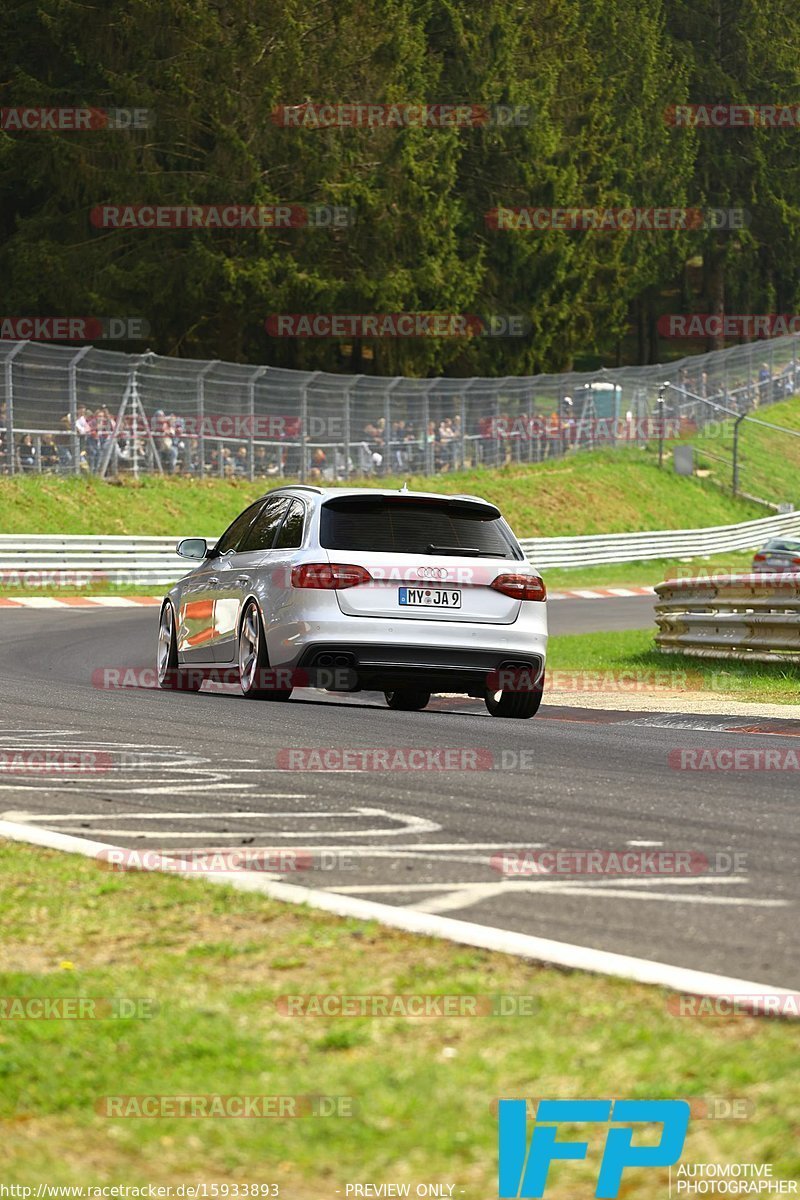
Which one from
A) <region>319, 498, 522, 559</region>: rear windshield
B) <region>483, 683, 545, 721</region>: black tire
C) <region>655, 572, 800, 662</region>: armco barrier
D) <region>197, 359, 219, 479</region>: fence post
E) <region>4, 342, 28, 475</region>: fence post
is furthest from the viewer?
<region>197, 359, 219, 479</region>: fence post

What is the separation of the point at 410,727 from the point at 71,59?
40884 millimetres

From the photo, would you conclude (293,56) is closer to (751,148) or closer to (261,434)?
(261,434)

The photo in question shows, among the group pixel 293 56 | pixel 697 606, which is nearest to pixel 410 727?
pixel 697 606

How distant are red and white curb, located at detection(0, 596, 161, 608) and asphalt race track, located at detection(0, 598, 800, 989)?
605 inches

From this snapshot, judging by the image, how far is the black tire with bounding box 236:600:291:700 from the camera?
12469 millimetres

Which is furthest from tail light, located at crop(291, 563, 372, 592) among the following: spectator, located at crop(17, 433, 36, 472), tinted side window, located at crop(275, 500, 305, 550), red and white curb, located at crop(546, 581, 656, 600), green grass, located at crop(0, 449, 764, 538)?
red and white curb, located at crop(546, 581, 656, 600)

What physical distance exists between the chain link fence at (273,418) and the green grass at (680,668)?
13.9 meters

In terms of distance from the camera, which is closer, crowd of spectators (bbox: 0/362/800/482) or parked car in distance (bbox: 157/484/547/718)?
parked car in distance (bbox: 157/484/547/718)

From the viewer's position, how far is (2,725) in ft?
36.1

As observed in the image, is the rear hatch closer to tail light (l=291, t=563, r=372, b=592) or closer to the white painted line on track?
tail light (l=291, t=563, r=372, b=592)

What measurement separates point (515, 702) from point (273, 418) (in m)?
27.8

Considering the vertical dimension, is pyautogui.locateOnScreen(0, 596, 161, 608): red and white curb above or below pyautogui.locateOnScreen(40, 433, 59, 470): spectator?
below

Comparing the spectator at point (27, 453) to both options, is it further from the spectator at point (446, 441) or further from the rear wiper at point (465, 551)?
the rear wiper at point (465, 551)

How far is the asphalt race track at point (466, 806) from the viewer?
5383 millimetres
